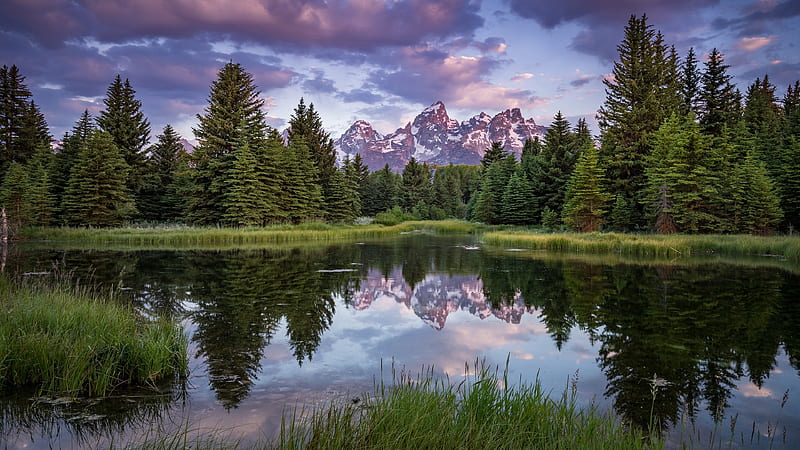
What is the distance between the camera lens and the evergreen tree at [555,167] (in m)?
39.2

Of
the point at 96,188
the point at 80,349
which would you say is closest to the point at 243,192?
the point at 96,188

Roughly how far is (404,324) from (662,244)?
57.3ft

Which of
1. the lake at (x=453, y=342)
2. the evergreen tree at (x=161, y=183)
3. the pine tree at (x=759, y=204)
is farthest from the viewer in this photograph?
the evergreen tree at (x=161, y=183)

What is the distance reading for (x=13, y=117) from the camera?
39.0 metres

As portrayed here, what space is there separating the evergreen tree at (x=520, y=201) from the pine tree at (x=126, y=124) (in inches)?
1364

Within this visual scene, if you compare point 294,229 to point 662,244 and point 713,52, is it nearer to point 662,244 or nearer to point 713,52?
point 662,244

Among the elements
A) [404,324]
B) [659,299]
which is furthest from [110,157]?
[659,299]

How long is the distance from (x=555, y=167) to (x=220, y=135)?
29.6 metres

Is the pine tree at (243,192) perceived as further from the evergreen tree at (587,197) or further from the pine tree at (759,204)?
the pine tree at (759,204)

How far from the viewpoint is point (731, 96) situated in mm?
32438

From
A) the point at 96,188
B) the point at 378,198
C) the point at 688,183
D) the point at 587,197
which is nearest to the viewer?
the point at 688,183

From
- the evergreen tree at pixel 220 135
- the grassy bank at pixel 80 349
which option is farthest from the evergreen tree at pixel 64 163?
the grassy bank at pixel 80 349

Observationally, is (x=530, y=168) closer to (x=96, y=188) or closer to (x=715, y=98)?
(x=715, y=98)

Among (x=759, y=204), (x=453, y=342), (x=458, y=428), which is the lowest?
(x=453, y=342)
